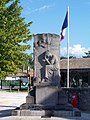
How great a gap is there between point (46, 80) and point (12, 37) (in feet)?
44.3

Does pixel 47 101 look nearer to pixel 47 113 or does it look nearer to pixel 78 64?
pixel 47 113

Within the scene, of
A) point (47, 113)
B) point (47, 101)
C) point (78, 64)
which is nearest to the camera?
point (47, 113)

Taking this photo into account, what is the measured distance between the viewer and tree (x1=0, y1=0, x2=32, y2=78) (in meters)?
27.0

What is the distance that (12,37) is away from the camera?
27312 mm

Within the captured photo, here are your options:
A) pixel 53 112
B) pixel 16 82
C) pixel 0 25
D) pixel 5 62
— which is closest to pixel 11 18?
pixel 0 25

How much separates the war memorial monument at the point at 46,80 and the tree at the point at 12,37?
1216 cm

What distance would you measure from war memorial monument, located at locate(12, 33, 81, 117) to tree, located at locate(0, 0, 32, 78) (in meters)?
→ 12.2

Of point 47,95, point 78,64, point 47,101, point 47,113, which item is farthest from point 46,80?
point 78,64

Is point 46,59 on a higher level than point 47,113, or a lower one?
higher

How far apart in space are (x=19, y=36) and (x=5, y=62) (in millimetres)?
2898

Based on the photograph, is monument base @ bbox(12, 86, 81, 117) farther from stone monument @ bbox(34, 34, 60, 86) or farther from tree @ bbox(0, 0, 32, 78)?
tree @ bbox(0, 0, 32, 78)

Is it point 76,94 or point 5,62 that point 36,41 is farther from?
point 5,62

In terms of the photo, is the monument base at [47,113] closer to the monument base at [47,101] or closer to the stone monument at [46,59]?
the monument base at [47,101]

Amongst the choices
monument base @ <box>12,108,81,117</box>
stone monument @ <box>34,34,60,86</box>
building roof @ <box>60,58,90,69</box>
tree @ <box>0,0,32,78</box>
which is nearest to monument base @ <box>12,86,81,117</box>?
monument base @ <box>12,108,81,117</box>
